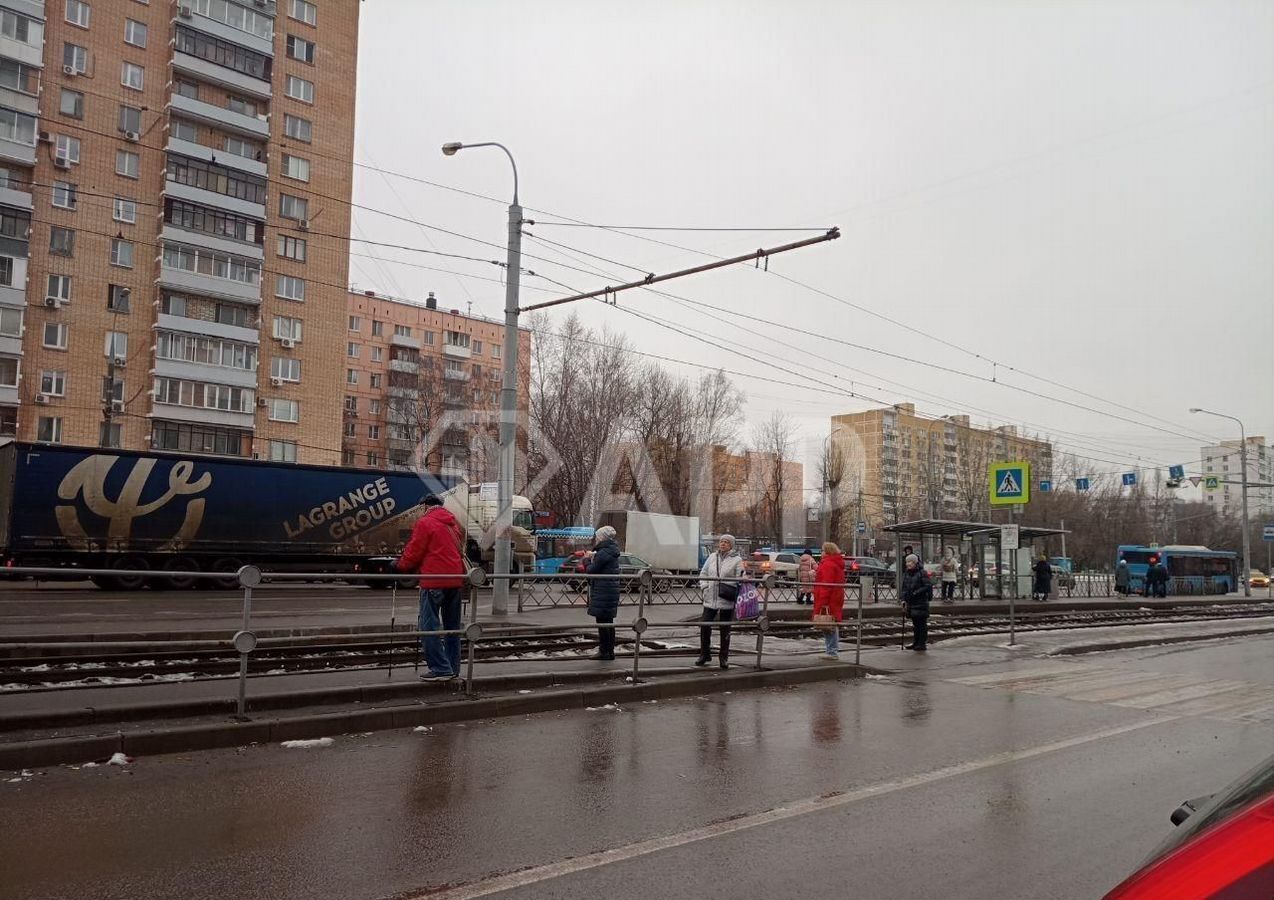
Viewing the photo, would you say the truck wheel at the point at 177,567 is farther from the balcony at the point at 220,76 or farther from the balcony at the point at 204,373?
the balcony at the point at 220,76

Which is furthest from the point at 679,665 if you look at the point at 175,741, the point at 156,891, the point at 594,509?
the point at 594,509

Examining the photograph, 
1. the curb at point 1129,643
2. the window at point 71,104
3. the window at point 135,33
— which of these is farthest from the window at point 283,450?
the curb at point 1129,643

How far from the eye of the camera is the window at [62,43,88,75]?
4275cm

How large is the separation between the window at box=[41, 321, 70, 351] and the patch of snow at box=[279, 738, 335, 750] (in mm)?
43359

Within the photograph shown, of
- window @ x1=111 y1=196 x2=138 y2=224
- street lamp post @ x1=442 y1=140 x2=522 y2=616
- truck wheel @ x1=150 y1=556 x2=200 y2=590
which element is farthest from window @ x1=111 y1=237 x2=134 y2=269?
street lamp post @ x1=442 y1=140 x2=522 y2=616

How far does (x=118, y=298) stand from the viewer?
145 ft

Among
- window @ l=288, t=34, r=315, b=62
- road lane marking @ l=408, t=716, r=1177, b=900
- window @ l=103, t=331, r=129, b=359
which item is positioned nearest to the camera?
road lane marking @ l=408, t=716, r=1177, b=900

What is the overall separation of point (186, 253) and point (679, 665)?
42.2 meters

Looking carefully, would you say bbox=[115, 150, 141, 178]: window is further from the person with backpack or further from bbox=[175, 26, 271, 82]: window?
the person with backpack

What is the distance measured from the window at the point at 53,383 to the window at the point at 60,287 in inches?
138

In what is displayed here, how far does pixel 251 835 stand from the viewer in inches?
194

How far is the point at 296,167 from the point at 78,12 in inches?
454

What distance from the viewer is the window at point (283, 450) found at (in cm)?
4878

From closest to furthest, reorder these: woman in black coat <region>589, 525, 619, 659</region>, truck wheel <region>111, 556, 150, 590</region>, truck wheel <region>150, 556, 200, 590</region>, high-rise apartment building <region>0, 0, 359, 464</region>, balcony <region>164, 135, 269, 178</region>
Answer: woman in black coat <region>589, 525, 619, 659</region> → truck wheel <region>111, 556, 150, 590</region> → truck wheel <region>150, 556, 200, 590</region> → high-rise apartment building <region>0, 0, 359, 464</region> → balcony <region>164, 135, 269, 178</region>
